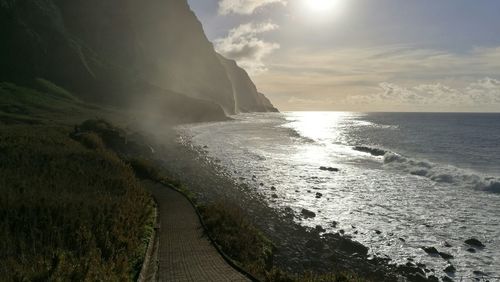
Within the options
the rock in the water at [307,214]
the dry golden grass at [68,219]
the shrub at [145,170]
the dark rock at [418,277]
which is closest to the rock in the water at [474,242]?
the dark rock at [418,277]

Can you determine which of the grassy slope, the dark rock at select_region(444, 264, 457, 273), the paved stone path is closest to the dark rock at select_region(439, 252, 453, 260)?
the dark rock at select_region(444, 264, 457, 273)

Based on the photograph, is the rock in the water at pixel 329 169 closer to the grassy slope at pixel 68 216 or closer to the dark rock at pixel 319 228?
the dark rock at pixel 319 228

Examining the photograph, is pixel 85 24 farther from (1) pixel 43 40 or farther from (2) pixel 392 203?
(2) pixel 392 203

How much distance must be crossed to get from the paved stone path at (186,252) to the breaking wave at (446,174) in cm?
3308

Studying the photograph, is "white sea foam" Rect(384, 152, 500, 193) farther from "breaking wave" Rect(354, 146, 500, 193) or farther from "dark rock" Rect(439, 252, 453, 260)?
"dark rock" Rect(439, 252, 453, 260)

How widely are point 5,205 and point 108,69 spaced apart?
5598 inches

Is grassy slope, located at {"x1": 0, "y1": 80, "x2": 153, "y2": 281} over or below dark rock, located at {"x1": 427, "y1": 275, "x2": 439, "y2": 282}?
over

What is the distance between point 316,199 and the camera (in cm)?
3388

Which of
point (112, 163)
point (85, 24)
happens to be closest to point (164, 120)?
point (85, 24)

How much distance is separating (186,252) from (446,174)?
38540mm

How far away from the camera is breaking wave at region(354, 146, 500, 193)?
39656mm

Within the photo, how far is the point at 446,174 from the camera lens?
4438 cm

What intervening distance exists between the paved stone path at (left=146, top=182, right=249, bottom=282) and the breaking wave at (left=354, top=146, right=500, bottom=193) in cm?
3308

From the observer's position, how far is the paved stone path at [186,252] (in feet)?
48.4
